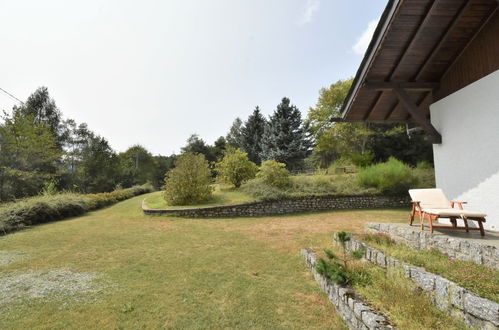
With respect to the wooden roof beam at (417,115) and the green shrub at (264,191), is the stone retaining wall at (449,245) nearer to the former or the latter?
the wooden roof beam at (417,115)

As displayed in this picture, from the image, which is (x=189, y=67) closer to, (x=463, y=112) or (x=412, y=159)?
(x=463, y=112)

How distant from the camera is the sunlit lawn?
111 inches

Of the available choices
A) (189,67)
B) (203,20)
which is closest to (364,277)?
(203,20)

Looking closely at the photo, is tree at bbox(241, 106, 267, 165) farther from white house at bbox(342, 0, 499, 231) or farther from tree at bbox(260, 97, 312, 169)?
white house at bbox(342, 0, 499, 231)

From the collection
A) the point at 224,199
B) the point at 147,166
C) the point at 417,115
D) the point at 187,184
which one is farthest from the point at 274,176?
the point at 147,166

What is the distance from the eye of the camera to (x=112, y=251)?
569 centimetres

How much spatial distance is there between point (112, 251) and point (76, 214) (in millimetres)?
8872

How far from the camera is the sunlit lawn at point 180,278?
283cm

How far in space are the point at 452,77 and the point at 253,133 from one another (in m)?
28.0

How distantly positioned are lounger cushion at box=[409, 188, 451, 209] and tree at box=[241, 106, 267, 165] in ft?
90.8

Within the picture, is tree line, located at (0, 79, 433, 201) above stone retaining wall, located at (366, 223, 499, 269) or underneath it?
above

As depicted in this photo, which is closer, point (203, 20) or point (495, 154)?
point (495, 154)

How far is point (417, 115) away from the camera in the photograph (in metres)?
5.55

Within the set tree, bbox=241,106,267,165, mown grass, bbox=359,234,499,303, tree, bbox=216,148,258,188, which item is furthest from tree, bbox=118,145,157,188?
mown grass, bbox=359,234,499,303
